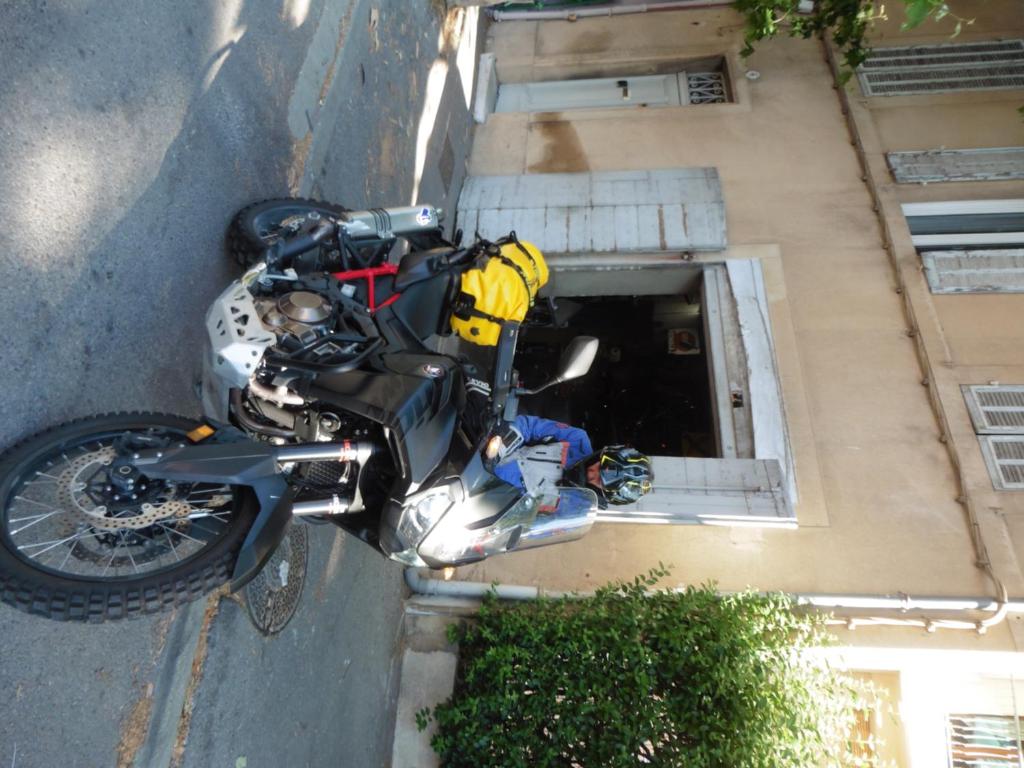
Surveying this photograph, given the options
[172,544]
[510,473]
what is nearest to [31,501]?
[172,544]

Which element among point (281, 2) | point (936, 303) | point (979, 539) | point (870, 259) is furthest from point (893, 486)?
point (281, 2)

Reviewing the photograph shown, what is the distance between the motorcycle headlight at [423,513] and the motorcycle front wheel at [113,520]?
534 mm

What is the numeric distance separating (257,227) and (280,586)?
1.95 metres

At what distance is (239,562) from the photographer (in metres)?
1.93

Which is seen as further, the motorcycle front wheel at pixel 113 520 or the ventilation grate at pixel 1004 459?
the ventilation grate at pixel 1004 459

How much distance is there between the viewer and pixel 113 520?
199 cm

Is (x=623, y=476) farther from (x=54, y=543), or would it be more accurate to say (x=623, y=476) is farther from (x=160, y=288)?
(x=54, y=543)

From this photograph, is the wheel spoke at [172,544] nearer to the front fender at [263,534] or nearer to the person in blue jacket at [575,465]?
the front fender at [263,534]

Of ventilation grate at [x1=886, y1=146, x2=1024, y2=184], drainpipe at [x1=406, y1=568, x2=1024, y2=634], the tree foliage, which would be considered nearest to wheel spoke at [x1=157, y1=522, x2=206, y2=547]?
drainpipe at [x1=406, y1=568, x2=1024, y2=634]

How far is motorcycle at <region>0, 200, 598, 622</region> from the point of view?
1913mm

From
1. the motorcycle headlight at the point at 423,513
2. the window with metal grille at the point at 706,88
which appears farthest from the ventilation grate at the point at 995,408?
the motorcycle headlight at the point at 423,513

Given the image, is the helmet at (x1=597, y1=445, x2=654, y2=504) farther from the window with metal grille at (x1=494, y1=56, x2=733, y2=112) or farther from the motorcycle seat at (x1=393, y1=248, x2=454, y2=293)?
the window with metal grille at (x1=494, y1=56, x2=733, y2=112)

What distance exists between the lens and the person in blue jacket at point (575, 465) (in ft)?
12.4

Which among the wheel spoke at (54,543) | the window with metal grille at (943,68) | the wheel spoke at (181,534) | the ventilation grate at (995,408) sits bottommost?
the wheel spoke at (54,543)
